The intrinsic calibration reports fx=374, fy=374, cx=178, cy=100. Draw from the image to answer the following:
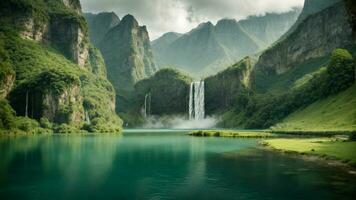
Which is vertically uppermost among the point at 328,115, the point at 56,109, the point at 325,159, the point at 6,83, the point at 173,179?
the point at 6,83

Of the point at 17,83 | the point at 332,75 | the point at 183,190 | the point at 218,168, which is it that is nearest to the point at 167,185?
the point at 183,190

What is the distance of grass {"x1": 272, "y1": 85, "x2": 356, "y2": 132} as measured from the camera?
126 metres

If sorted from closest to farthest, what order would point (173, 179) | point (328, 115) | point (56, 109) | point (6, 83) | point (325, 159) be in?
point (173, 179)
point (325, 159)
point (328, 115)
point (6, 83)
point (56, 109)

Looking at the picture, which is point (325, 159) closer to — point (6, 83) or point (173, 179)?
point (173, 179)

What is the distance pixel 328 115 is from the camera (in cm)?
14588

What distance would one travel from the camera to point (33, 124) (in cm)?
16712

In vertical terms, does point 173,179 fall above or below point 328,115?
below

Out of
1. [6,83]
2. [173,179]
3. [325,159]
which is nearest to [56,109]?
[6,83]

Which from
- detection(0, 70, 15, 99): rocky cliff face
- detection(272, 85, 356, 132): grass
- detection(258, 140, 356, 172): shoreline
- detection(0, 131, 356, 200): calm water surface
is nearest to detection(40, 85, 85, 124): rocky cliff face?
detection(0, 70, 15, 99): rocky cliff face

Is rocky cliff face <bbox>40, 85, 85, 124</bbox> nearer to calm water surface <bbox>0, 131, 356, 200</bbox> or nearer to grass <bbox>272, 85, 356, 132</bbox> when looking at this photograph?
grass <bbox>272, 85, 356, 132</bbox>

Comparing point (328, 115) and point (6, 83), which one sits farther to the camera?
point (6, 83)

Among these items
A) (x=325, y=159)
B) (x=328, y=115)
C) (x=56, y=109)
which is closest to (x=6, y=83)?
(x=56, y=109)

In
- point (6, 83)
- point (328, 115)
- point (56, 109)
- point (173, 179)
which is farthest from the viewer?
point (56, 109)

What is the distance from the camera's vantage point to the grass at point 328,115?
126062mm
